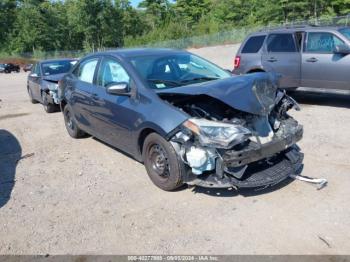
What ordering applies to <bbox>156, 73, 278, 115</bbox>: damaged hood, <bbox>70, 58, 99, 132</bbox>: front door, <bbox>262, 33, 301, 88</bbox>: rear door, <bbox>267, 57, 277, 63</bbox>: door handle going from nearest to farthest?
1. <bbox>156, 73, 278, 115</bbox>: damaged hood
2. <bbox>70, 58, 99, 132</bbox>: front door
3. <bbox>262, 33, 301, 88</bbox>: rear door
4. <bbox>267, 57, 277, 63</bbox>: door handle

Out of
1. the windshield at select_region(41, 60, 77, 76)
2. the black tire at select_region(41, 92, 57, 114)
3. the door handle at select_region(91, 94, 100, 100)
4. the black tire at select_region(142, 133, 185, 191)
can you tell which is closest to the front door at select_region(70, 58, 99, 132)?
the door handle at select_region(91, 94, 100, 100)

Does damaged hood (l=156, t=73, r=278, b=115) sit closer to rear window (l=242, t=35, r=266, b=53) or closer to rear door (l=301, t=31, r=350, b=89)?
rear door (l=301, t=31, r=350, b=89)

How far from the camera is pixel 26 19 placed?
76.0 meters

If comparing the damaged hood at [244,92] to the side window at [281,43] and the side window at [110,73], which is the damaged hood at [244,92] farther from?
the side window at [281,43]

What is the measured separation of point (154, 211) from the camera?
4.60 meters

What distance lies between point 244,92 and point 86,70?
3348 millimetres

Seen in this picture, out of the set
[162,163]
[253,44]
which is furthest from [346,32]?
[162,163]

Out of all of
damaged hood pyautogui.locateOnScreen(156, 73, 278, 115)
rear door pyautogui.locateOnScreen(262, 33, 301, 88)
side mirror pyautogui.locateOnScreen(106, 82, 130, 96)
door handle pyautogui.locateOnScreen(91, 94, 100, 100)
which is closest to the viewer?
damaged hood pyautogui.locateOnScreen(156, 73, 278, 115)

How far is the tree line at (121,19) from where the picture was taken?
63000 mm

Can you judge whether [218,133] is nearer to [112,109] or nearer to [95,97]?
[112,109]

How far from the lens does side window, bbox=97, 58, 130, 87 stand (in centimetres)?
570

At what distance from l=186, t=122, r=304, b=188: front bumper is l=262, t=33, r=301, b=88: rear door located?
505 cm

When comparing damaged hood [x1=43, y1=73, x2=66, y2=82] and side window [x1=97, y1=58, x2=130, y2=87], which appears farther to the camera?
damaged hood [x1=43, y1=73, x2=66, y2=82]

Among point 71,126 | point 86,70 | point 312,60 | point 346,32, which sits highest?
point 346,32
